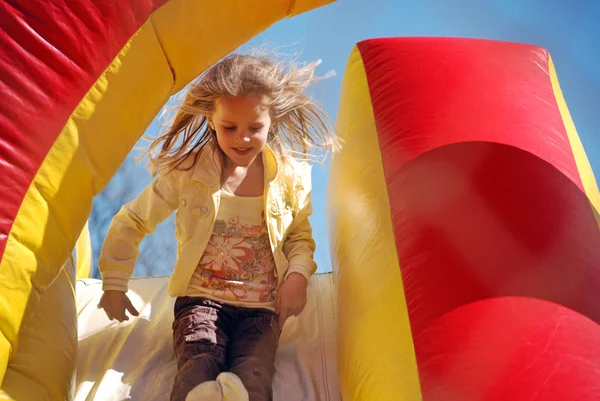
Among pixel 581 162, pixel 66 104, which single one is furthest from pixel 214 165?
pixel 581 162

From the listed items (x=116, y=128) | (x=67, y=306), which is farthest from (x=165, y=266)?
(x=116, y=128)

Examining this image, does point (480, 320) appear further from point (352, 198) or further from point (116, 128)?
point (116, 128)

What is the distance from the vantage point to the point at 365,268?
1.33 m

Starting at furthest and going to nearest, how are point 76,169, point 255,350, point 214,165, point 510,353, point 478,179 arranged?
point 214,165 → point 255,350 → point 478,179 → point 76,169 → point 510,353

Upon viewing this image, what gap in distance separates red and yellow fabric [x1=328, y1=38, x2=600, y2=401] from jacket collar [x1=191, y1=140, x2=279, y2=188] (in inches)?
6.1

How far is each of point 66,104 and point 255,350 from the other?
1.83 ft

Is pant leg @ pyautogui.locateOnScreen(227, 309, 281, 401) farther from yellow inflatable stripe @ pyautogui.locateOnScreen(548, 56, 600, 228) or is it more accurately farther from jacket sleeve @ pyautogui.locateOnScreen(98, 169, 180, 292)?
yellow inflatable stripe @ pyautogui.locateOnScreen(548, 56, 600, 228)

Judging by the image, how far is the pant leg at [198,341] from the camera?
128cm

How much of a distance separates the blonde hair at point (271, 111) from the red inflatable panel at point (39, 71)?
32cm

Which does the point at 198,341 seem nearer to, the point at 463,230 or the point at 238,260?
the point at 238,260

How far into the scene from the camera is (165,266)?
2.60 m

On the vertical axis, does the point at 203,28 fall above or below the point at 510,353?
above

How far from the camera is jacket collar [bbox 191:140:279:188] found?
148 cm

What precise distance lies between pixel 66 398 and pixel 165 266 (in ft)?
4.53
